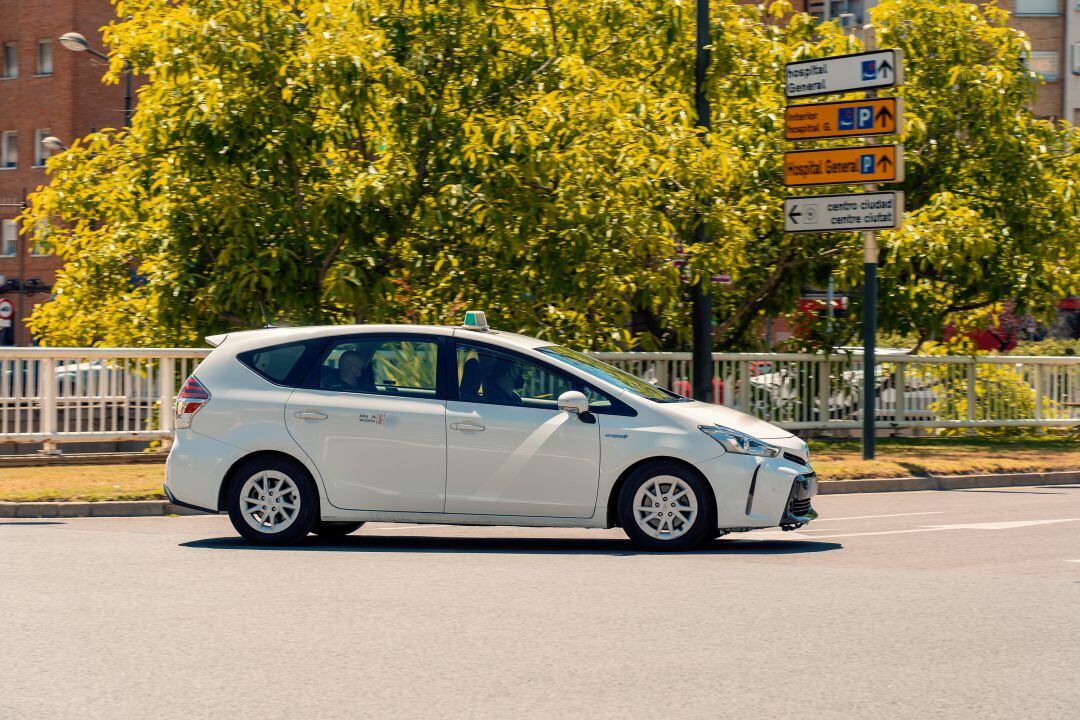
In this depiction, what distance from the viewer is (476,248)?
19.2 metres

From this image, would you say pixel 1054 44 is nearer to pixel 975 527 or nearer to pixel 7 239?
pixel 7 239

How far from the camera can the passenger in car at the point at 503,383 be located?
33.6 feet

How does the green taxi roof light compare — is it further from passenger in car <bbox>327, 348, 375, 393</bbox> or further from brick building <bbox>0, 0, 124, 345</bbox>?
brick building <bbox>0, 0, 124, 345</bbox>

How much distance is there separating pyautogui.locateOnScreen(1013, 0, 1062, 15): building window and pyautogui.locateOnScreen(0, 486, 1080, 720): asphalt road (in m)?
47.7

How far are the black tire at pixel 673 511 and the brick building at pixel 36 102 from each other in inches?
1879

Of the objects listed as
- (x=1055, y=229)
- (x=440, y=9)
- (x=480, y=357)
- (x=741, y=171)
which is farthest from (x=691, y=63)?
(x=480, y=357)

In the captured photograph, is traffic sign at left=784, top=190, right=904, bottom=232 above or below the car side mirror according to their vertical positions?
above

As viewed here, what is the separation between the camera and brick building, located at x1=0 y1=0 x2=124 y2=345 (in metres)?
54.0

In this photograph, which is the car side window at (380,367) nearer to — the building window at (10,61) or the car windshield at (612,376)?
the car windshield at (612,376)

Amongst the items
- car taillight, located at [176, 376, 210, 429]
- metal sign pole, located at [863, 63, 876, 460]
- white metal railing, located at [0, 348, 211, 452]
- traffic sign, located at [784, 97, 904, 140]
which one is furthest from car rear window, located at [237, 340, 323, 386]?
traffic sign, located at [784, 97, 904, 140]

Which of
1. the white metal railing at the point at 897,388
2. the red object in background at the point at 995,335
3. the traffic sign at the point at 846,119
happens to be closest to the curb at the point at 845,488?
the traffic sign at the point at 846,119

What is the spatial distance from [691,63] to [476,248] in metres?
4.66

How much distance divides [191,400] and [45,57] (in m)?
48.5

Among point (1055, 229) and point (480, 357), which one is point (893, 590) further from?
point (1055, 229)
